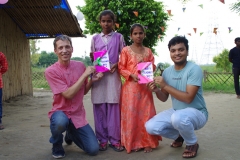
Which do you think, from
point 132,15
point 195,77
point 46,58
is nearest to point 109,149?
point 195,77

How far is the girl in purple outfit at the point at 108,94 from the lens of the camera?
10.3 feet

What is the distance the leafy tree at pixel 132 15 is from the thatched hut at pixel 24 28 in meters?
2.95

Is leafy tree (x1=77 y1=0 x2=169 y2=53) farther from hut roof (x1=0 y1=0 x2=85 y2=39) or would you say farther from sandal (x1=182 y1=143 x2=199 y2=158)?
sandal (x1=182 y1=143 x2=199 y2=158)

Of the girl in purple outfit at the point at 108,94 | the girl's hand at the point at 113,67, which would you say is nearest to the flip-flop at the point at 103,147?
the girl in purple outfit at the point at 108,94

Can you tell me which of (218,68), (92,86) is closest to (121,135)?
(92,86)

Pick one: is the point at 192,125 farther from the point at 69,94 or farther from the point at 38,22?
the point at 38,22

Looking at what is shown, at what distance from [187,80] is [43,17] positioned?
17.9 feet

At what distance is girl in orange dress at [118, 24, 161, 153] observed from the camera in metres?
3.03

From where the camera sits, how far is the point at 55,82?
2846mm

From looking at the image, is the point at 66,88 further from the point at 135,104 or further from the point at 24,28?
the point at 24,28

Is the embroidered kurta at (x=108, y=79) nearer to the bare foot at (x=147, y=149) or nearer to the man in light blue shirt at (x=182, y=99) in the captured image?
the man in light blue shirt at (x=182, y=99)

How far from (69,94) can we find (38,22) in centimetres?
536

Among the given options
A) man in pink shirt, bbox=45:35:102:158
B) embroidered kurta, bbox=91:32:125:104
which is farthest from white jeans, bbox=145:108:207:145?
man in pink shirt, bbox=45:35:102:158

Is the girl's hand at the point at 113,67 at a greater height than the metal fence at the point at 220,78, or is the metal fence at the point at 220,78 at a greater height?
the girl's hand at the point at 113,67
